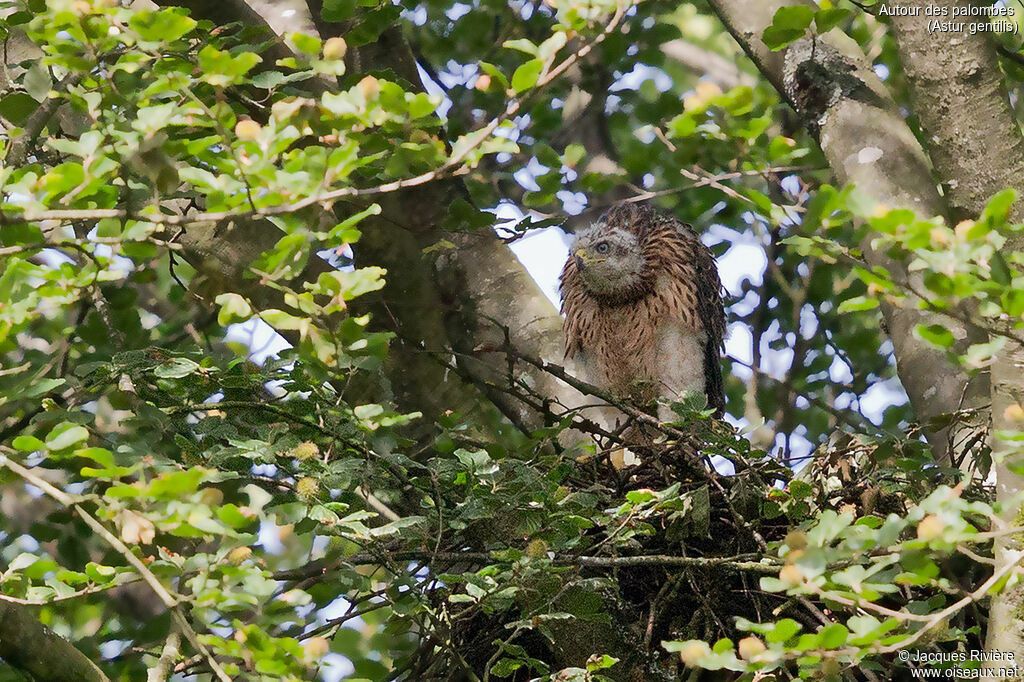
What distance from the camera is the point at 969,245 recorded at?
5.63ft

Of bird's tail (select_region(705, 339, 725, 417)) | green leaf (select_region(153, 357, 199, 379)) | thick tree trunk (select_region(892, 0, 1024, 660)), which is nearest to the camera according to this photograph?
green leaf (select_region(153, 357, 199, 379))

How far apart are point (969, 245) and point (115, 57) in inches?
82.1

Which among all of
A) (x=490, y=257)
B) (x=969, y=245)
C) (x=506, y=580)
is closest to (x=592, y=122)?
(x=490, y=257)

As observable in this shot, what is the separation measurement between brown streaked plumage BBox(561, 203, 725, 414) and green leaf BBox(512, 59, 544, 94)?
1.98 metres

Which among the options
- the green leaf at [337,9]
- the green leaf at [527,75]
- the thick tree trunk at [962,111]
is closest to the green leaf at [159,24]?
the green leaf at [527,75]

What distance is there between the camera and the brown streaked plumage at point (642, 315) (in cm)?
407

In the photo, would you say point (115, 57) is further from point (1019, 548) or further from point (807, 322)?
point (807, 322)

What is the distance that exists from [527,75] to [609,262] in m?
2.04

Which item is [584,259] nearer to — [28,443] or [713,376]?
[713,376]

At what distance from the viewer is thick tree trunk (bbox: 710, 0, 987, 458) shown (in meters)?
3.17

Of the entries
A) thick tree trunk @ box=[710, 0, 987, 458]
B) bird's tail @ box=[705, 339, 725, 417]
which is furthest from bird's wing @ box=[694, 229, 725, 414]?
thick tree trunk @ box=[710, 0, 987, 458]

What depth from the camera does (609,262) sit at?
404cm

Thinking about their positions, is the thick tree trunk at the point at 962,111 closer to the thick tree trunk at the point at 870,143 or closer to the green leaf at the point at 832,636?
the thick tree trunk at the point at 870,143

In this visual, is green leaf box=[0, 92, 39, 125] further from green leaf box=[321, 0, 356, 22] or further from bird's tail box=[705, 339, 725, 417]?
bird's tail box=[705, 339, 725, 417]
